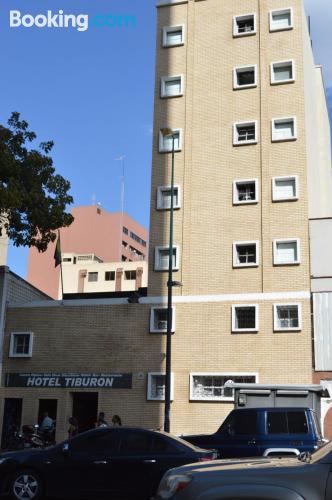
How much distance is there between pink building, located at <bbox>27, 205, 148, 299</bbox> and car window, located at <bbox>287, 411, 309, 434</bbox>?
7565cm

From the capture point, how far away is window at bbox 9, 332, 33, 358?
3023 cm

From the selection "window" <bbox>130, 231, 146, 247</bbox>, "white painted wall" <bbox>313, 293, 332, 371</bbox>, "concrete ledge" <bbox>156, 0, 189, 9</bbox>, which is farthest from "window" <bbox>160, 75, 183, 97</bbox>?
"window" <bbox>130, 231, 146, 247</bbox>

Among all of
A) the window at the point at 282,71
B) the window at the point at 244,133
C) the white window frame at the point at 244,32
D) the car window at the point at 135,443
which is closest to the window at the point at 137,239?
the white window frame at the point at 244,32

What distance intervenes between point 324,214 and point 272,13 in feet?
39.2

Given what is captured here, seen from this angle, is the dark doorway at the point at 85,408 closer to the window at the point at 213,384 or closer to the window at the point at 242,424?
the window at the point at 213,384

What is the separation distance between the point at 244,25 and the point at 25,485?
28.1 meters

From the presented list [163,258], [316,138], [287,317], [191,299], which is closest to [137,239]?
[316,138]

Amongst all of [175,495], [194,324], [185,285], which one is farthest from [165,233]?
[175,495]

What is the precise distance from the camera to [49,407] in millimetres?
29750

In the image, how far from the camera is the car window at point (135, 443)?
11.8m

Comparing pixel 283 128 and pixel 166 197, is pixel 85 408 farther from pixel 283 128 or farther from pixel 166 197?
pixel 283 128

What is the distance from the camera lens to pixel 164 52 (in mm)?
34938

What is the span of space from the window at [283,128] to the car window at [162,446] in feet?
71.2

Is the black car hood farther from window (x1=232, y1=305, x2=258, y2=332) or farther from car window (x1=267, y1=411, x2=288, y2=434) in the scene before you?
window (x1=232, y1=305, x2=258, y2=332)
